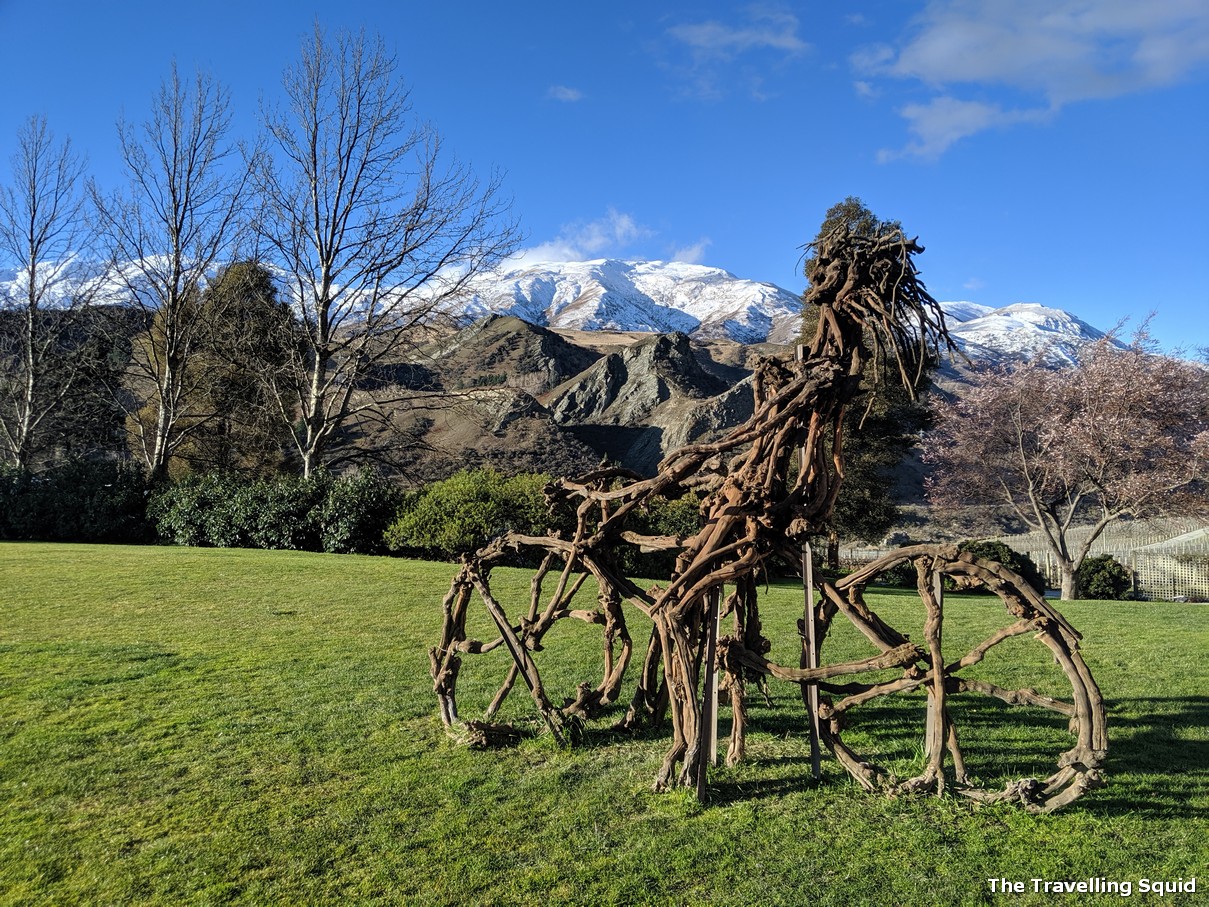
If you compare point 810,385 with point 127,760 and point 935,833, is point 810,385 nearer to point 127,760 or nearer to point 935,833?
point 935,833

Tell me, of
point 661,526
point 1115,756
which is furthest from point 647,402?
point 1115,756

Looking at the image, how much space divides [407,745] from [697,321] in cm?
16768

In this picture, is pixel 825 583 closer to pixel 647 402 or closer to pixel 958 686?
pixel 958 686

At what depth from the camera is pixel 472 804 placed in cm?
416

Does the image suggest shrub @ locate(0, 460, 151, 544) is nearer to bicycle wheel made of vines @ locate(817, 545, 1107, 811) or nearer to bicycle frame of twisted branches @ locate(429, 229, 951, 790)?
bicycle frame of twisted branches @ locate(429, 229, 951, 790)

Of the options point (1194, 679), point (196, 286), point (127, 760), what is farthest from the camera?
point (196, 286)

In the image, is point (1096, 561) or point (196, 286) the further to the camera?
point (196, 286)

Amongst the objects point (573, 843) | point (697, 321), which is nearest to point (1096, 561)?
point (573, 843)

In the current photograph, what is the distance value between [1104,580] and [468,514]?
59.9ft

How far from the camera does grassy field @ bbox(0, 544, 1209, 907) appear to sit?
11.0 ft

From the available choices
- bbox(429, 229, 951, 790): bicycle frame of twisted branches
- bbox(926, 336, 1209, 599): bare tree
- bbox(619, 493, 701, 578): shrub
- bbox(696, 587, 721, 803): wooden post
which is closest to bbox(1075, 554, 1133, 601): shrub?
bbox(926, 336, 1209, 599): bare tree

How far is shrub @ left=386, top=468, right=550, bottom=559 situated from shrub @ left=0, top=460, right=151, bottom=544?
9.23m

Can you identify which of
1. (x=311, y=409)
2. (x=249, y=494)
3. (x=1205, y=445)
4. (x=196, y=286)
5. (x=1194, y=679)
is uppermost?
(x=196, y=286)

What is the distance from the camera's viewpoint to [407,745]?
16.9 ft
